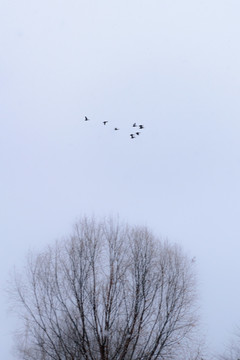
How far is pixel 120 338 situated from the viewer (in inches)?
765

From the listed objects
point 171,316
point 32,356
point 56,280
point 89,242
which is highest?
point 89,242

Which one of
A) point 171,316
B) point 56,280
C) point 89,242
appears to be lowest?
point 171,316

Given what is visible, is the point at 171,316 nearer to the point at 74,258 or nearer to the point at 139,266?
the point at 139,266

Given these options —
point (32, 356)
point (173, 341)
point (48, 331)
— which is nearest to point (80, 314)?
point (48, 331)

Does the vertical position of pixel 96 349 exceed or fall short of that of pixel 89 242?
it falls short

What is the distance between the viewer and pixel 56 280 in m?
20.0

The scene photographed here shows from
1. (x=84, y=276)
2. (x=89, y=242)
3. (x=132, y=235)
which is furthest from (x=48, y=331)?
(x=132, y=235)

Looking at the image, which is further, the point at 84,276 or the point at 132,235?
the point at 132,235

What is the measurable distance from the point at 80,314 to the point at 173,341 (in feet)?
13.2

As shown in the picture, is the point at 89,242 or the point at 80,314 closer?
the point at 80,314

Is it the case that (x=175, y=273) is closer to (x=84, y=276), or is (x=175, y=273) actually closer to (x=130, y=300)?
(x=130, y=300)

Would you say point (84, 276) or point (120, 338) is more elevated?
point (84, 276)

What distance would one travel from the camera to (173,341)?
19.3 meters

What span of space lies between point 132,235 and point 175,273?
259 centimetres
